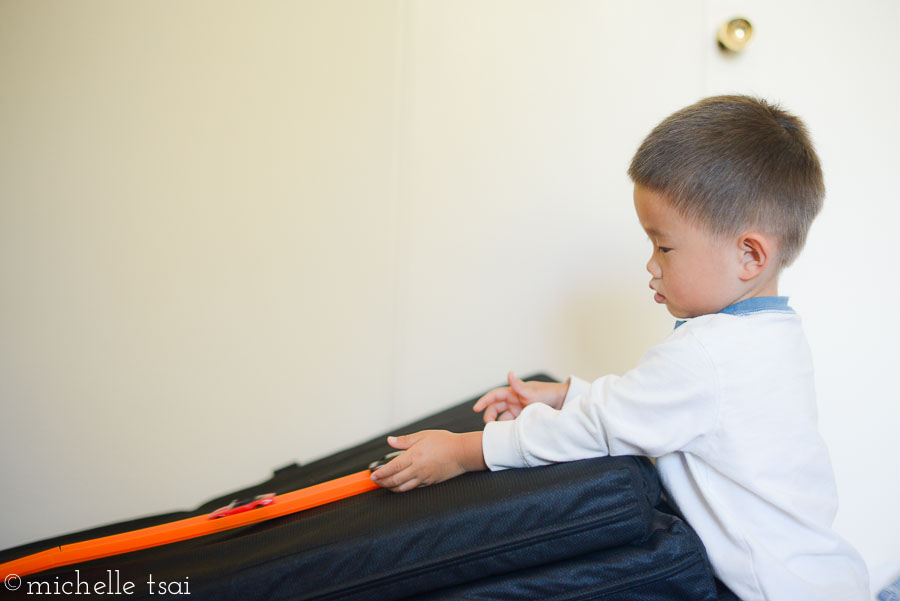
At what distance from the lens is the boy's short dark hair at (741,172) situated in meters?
0.76

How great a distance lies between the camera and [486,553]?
0.63 meters

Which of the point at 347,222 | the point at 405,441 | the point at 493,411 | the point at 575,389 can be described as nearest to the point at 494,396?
the point at 493,411

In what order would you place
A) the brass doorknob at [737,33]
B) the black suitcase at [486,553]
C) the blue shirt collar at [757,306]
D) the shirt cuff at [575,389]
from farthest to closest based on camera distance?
1. the brass doorknob at [737,33]
2. the shirt cuff at [575,389]
3. the blue shirt collar at [757,306]
4. the black suitcase at [486,553]

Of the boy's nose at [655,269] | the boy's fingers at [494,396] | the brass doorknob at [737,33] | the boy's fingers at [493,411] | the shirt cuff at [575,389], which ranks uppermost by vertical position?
the brass doorknob at [737,33]

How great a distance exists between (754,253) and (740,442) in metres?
0.24

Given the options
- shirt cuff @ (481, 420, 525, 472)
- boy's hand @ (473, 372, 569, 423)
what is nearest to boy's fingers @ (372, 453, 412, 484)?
shirt cuff @ (481, 420, 525, 472)

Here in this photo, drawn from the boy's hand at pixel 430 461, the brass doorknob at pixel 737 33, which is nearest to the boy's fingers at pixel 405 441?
the boy's hand at pixel 430 461

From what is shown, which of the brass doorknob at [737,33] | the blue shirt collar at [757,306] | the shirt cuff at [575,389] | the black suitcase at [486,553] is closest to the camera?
the black suitcase at [486,553]

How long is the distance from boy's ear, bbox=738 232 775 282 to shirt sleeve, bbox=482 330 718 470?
13 cm

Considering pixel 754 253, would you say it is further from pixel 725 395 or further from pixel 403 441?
pixel 403 441

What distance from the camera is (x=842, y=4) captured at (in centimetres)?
133

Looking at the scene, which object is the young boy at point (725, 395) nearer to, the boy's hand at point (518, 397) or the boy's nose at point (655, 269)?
the boy's nose at point (655, 269)

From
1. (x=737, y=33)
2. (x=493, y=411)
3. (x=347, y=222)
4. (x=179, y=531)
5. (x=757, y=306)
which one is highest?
(x=737, y=33)

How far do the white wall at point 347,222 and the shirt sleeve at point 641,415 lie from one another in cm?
67
